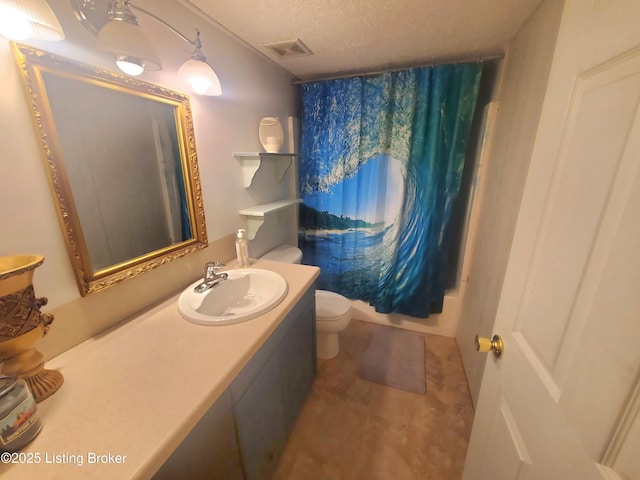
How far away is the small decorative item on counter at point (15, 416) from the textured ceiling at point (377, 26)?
146 centimetres

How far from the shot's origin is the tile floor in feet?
4.05

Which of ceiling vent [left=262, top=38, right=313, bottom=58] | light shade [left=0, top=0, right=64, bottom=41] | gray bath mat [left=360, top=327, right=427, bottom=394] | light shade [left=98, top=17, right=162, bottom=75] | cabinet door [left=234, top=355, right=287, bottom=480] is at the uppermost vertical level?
ceiling vent [left=262, top=38, right=313, bottom=58]

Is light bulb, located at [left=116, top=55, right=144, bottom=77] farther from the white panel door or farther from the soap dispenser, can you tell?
the white panel door

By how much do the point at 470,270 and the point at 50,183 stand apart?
2214mm

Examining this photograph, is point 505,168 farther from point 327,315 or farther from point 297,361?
point 297,361

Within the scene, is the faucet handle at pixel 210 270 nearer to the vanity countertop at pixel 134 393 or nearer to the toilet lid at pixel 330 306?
the vanity countertop at pixel 134 393

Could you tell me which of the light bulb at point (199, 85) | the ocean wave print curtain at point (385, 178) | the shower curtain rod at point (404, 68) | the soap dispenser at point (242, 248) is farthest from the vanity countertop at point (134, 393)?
the shower curtain rod at point (404, 68)

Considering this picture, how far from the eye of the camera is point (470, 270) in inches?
72.6

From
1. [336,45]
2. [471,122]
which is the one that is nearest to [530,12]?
[471,122]

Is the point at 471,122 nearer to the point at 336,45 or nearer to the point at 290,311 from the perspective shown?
the point at 336,45

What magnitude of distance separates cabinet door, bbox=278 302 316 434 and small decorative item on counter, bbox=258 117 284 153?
1.02m

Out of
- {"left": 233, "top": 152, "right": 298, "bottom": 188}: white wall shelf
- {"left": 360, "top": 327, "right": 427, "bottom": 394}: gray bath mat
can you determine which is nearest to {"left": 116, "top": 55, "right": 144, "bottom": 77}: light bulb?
{"left": 233, "top": 152, "right": 298, "bottom": 188}: white wall shelf

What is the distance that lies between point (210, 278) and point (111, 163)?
1.94 ft

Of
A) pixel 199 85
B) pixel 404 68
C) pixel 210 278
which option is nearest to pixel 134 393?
pixel 210 278
